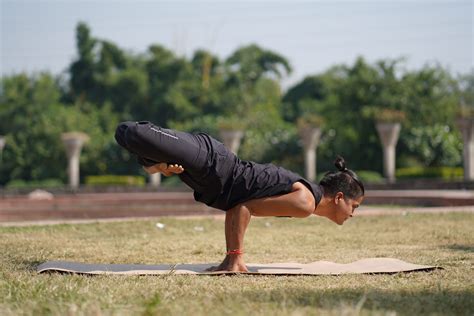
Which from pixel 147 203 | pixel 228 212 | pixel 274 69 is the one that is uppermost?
pixel 274 69

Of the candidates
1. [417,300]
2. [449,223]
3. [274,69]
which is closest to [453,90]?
[274,69]

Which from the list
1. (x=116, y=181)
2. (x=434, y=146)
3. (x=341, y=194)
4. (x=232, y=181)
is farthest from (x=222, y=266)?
(x=116, y=181)

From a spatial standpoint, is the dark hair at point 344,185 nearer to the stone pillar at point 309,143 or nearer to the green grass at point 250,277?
the green grass at point 250,277

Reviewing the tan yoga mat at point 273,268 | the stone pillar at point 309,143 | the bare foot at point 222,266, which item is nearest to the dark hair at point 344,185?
the tan yoga mat at point 273,268

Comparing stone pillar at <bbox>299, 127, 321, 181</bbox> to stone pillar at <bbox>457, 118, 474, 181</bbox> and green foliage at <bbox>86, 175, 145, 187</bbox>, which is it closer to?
stone pillar at <bbox>457, 118, 474, 181</bbox>

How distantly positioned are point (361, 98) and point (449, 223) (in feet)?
67.1

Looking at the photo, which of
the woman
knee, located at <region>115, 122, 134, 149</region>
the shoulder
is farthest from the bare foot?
knee, located at <region>115, 122, 134, 149</region>

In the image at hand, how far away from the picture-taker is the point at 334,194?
20.1 ft

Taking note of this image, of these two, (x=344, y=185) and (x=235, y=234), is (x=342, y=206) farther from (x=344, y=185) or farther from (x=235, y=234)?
(x=235, y=234)

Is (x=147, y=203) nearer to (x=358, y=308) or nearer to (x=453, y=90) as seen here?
(x=358, y=308)

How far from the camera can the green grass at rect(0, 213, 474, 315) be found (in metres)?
4.17

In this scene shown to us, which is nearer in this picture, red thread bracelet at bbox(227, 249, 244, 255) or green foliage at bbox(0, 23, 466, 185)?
red thread bracelet at bbox(227, 249, 244, 255)

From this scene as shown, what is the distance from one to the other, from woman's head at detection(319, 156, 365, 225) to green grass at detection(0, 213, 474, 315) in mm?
704

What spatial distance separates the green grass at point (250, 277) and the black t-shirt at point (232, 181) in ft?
2.15
